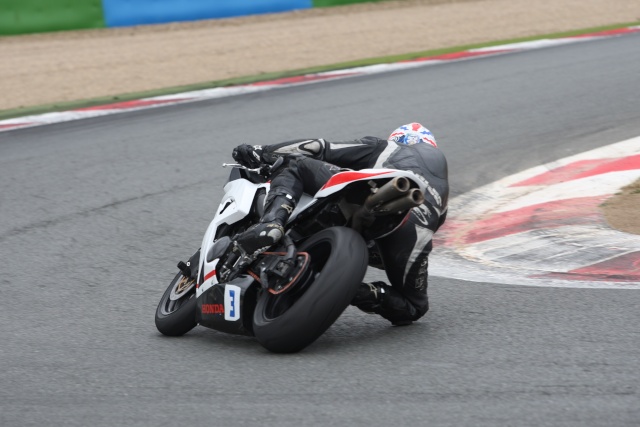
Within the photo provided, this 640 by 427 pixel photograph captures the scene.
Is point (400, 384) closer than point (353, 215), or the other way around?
point (400, 384)

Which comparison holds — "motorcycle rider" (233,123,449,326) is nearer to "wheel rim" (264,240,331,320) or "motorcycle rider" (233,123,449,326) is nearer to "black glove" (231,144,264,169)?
"black glove" (231,144,264,169)

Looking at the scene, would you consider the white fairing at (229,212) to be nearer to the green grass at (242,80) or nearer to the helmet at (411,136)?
the helmet at (411,136)

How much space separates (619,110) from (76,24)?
12694mm

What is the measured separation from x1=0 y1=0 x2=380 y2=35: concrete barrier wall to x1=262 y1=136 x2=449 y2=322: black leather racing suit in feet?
53.4

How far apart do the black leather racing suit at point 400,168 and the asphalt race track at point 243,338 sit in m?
0.17

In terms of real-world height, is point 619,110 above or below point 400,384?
below

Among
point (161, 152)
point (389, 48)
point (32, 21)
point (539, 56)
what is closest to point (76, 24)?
point (32, 21)

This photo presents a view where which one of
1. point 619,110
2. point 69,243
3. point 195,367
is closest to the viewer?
point 195,367

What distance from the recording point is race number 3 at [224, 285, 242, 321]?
15.2 ft

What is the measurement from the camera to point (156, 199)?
325 inches

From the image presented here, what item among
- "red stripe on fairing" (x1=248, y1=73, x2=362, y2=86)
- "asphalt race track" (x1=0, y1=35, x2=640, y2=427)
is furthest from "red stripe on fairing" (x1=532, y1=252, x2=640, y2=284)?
"red stripe on fairing" (x1=248, y1=73, x2=362, y2=86)

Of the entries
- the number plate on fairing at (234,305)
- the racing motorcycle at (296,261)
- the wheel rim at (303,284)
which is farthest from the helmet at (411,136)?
the number plate on fairing at (234,305)

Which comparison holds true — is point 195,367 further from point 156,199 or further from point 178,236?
point 156,199

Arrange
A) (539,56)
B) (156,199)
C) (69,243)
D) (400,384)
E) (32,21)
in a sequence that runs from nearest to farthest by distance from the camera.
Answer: (400,384) → (69,243) → (156,199) → (539,56) → (32,21)
